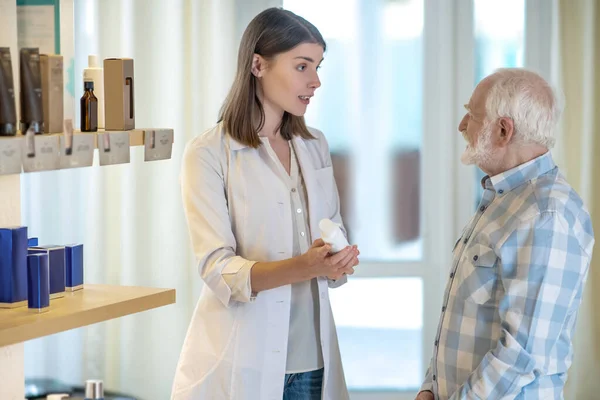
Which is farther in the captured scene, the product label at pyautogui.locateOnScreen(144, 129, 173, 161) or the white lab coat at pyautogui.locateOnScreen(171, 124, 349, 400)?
the white lab coat at pyautogui.locateOnScreen(171, 124, 349, 400)

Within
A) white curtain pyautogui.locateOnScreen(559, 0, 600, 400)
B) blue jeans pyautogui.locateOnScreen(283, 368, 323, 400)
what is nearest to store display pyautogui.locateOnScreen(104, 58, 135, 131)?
blue jeans pyautogui.locateOnScreen(283, 368, 323, 400)

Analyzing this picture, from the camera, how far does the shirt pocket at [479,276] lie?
72.8 inches

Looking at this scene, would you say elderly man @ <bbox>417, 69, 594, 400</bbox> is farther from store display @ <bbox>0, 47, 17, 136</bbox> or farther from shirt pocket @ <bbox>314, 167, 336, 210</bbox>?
store display @ <bbox>0, 47, 17, 136</bbox>

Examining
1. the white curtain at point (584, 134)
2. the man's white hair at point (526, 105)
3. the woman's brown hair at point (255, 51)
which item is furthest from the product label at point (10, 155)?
the white curtain at point (584, 134)

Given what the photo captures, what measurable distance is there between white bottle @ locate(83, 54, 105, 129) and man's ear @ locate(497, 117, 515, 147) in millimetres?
984

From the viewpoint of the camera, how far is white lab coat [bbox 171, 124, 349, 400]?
2.12 metres

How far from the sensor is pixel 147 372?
3.92m

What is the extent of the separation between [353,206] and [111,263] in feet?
4.06

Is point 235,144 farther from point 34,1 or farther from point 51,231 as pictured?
point 51,231

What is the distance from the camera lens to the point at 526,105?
1859 mm

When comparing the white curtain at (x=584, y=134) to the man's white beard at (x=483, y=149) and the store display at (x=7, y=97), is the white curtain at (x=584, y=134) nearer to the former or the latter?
the man's white beard at (x=483, y=149)

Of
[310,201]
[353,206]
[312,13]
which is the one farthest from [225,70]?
[310,201]

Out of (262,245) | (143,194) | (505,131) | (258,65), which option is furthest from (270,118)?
(143,194)

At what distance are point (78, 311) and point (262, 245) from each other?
577 mm
